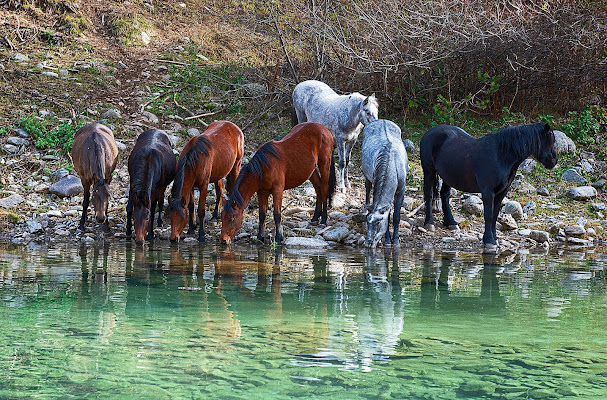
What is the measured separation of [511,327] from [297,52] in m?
12.6

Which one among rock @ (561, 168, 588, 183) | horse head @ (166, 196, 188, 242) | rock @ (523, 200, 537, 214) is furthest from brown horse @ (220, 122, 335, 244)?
rock @ (561, 168, 588, 183)

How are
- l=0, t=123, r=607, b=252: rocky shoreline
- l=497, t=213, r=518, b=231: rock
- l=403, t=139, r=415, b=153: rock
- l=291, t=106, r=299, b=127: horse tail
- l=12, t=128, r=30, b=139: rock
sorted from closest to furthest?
l=0, t=123, r=607, b=252: rocky shoreline
l=497, t=213, r=518, b=231: rock
l=12, t=128, r=30, b=139: rock
l=403, t=139, r=415, b=153: rock
l=291, t=106, r=299, b=127: horse tail

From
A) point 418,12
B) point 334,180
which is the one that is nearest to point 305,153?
point 334,180

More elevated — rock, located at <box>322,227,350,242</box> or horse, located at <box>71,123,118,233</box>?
horse, located at <box>71,123,118,233</box>

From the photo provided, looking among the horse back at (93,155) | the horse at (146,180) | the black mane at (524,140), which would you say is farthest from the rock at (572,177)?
the horse back at (93,155)

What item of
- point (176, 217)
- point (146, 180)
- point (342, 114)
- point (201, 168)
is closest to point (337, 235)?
point (201, 168)

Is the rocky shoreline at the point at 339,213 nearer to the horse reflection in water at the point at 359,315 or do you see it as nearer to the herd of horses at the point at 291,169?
the herd of horses at the point at 291,169

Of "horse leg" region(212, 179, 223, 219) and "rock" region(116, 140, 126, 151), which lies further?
"rock" region(116, 140, 126, 151)

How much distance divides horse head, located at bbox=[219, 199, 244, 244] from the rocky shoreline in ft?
2.38

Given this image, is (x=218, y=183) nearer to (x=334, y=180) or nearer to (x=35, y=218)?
(x=334, y=180)

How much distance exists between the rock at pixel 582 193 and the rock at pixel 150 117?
8538 mm

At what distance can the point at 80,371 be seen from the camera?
3176 mm

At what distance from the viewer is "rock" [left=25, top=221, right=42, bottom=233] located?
986 centimetres

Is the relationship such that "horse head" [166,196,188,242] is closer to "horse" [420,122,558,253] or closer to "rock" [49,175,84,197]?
"rock" [49,175,84,197]
